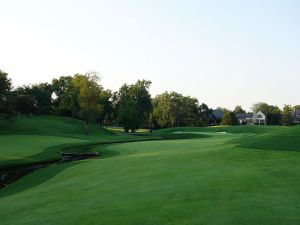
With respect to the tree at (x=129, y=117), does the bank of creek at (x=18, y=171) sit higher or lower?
lower

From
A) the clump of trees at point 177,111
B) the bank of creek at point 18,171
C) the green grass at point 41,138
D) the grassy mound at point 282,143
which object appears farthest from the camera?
the clump of trees at point 177,111

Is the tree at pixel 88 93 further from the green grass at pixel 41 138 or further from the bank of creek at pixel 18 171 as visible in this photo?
the bank of creek at pixel 18 171

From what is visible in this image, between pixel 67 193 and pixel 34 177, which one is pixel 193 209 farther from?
pixel 34 177

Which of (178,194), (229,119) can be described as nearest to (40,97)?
(229,119)

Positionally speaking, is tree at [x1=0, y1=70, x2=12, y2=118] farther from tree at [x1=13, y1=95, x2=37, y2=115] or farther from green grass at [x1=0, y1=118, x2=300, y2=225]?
green grass at [x1=0, y1=118, x2=300, y2=225]

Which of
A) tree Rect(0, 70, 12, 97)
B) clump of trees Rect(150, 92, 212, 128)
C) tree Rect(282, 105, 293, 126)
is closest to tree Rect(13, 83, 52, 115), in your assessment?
tree Rect(0, 70, 12, 97)

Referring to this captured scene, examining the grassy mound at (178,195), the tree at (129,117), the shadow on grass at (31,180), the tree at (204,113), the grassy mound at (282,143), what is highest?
the tree at (204,113)

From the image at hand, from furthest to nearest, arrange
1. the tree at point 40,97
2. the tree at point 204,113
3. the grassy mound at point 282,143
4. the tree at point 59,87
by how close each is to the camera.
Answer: the tree at point 204,113 < the tree at point 59,87 < the tree at point 40,97 < the grassy mound at point 282,143

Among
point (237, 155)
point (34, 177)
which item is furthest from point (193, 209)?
point (34, 177)

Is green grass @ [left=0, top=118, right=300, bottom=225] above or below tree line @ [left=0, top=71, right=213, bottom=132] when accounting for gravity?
below

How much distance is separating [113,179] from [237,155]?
24.2ft

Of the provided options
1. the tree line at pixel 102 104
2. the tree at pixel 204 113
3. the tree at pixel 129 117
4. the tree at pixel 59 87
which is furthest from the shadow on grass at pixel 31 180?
the tree at pixel 204 113

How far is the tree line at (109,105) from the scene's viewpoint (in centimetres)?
7587

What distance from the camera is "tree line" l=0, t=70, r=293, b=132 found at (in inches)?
2987
